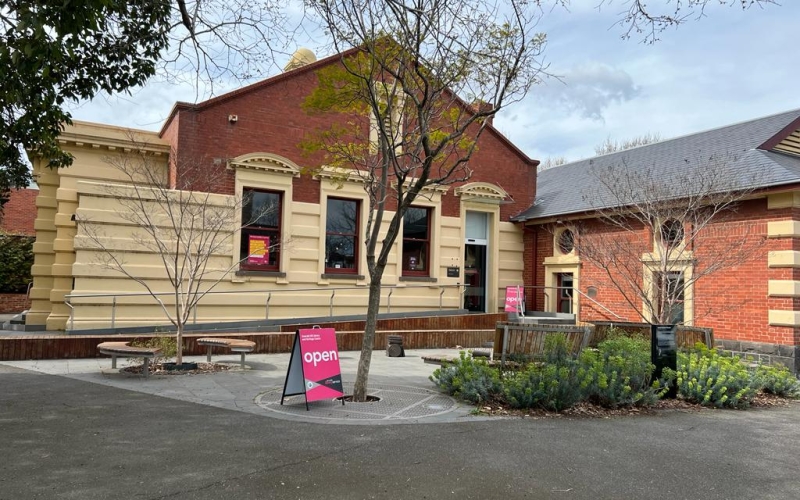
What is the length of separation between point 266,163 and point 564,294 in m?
11.0

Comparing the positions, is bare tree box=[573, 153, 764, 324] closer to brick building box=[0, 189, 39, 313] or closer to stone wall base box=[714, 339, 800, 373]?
stone wall base box=[714, 339, 800, 373]

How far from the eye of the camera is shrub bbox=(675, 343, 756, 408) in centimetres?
936

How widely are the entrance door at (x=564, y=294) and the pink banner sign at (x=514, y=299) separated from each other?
5.18 ft

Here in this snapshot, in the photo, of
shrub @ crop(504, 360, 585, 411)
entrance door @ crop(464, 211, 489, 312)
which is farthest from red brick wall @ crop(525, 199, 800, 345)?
shrub @ crop(504, 360, 585, 411)

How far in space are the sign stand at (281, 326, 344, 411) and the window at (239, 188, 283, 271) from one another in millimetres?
8993

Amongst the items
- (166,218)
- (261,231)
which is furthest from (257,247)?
(166,218)

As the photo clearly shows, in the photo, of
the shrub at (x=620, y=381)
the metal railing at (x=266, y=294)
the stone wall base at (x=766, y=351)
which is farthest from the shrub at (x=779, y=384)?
the metal railing at (x=266, y=294)

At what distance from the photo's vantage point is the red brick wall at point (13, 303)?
81.5 ft

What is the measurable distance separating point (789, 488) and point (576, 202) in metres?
A: 15.1

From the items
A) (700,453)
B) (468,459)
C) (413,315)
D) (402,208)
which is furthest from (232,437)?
(413,315)

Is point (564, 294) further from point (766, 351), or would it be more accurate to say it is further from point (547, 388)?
point (547, 388)

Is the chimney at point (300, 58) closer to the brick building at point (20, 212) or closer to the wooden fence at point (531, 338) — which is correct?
the wooden fence at point (531, 338)

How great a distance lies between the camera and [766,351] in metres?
14.4

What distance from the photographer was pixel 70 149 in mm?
16766
